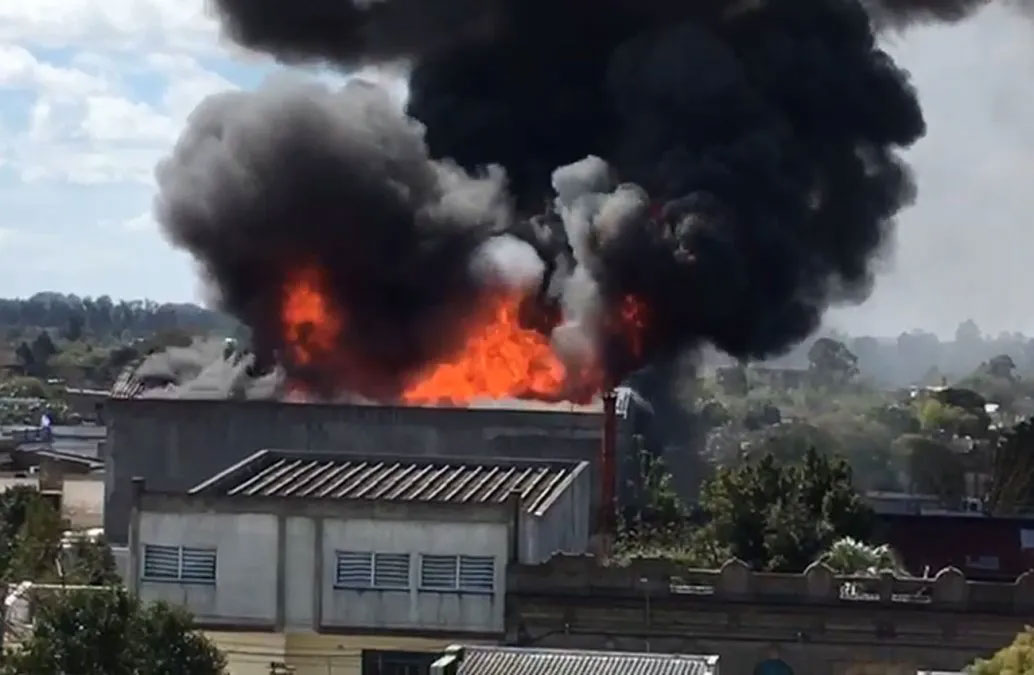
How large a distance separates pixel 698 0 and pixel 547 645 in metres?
33.3

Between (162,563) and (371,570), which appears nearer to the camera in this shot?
(371,570)

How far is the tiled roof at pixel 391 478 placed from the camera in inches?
1096

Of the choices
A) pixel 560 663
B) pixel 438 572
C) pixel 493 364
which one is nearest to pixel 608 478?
pixel 438 572

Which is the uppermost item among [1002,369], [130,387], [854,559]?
[1002,369]

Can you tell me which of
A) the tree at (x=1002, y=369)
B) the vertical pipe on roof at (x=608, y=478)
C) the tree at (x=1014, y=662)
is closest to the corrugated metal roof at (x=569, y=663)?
the tree at (x=1014, y=662)

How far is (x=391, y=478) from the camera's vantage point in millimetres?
29594

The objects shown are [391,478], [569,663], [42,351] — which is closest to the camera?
[569,663]

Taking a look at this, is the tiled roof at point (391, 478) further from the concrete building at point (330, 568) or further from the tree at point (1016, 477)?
the tree at point (1016, 477)

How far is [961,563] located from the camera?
4250cm

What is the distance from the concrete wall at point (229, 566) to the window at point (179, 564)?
8cm

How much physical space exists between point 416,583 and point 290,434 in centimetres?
2047

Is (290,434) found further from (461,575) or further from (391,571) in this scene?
(461,575)

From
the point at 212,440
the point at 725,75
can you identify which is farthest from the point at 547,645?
the point at 725,75

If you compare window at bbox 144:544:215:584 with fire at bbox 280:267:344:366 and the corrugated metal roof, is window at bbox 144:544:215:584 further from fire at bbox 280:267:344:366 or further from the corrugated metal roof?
fire at bbox 280:267:344:366
